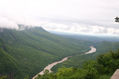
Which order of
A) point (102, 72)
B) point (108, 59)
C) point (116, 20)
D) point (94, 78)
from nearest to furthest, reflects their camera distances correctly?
1. point (116, 20)
2. point (94, 78)
3. point (102, 72)
4. point (108, 59)

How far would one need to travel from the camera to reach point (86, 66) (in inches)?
2689

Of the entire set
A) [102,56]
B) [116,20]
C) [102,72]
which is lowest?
[102,72]

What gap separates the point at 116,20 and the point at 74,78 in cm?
2270

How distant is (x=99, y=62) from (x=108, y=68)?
601 centimetres

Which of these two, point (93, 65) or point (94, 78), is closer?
point (94, 78)

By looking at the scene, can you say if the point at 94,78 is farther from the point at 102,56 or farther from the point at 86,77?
the point at 102,56

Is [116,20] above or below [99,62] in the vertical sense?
above

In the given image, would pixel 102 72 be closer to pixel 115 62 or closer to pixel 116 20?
pixel 115 62

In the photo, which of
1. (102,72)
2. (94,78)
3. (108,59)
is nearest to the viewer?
(94,78)

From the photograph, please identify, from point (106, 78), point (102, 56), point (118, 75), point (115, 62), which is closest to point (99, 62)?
point (102, 56)

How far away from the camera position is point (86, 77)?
4978cm

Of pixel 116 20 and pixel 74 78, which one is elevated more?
pixel 116 20

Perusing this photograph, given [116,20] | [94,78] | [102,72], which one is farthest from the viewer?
[102,72]

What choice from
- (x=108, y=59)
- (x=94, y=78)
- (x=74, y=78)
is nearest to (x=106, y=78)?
(x=94, y=78)
